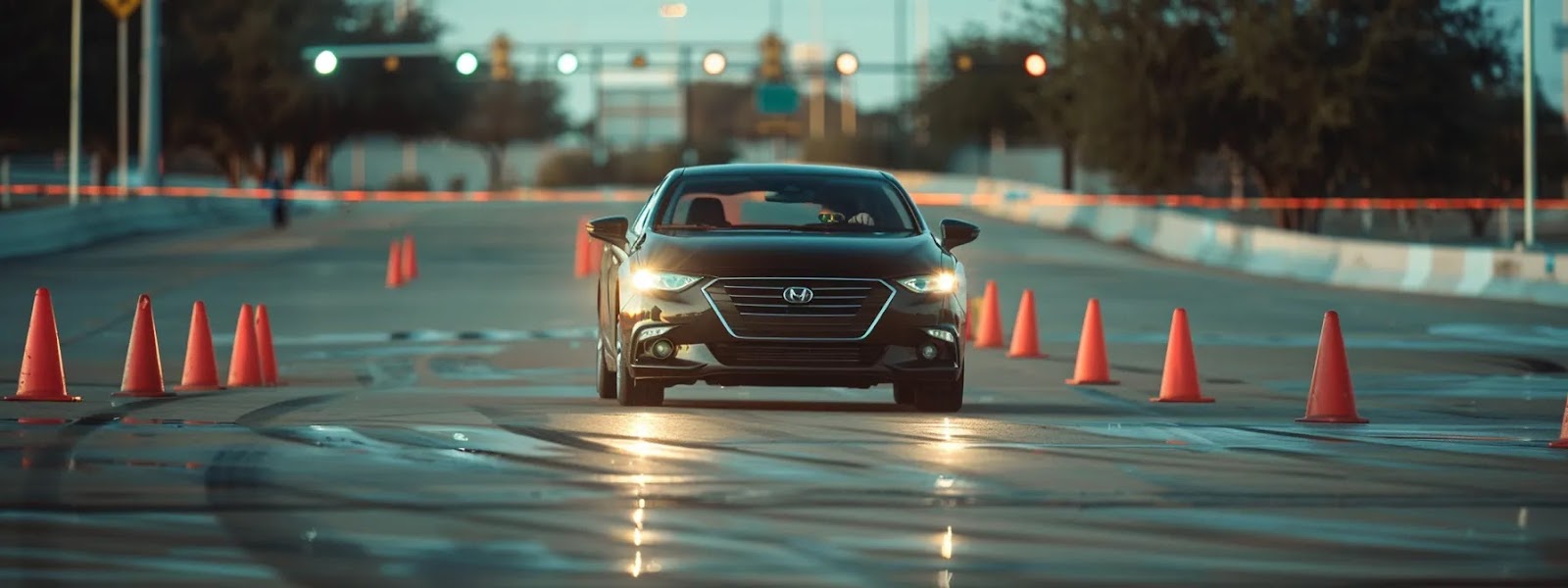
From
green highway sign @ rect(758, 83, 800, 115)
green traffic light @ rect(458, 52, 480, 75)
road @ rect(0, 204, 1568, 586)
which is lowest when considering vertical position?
road @ rect(0, 204, 1568, 586)

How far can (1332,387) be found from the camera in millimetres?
15266

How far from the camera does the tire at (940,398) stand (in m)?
15.7

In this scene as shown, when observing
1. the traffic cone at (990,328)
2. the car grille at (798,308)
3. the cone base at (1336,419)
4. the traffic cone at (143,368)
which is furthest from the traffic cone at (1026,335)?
the traffic cone at (143,368)

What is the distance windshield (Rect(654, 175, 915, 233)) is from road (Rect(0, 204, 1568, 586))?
1.05m

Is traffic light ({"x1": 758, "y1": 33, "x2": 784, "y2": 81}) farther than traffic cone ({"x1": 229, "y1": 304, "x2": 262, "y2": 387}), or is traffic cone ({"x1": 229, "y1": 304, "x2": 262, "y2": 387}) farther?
traffic light ({"x1": 758, "y1": 33, "x2": 784, "y2": 81})

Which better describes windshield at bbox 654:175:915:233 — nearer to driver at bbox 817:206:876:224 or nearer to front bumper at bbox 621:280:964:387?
driver at bbox 817:206:876:224

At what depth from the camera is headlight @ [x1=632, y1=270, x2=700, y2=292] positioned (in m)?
15.1

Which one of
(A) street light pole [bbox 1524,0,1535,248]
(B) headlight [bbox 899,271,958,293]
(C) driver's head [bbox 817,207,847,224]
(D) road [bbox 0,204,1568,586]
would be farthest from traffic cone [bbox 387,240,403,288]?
(B) headlight [bbox 899,271,958,293]

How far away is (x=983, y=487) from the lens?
1148 cm

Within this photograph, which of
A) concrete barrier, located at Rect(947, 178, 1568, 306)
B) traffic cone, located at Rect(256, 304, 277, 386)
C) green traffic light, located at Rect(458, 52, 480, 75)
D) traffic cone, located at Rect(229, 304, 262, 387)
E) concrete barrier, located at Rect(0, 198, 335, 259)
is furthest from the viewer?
green traffic light, located at Rect(458, 52, 480, 75)

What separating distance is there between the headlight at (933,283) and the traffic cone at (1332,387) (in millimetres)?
2014

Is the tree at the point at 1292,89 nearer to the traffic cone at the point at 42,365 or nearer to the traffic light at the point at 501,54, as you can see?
the traffic light at the point at 501,54

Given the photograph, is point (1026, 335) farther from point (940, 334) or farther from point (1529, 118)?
point (1529, 118)

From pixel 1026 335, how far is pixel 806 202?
249 inches
